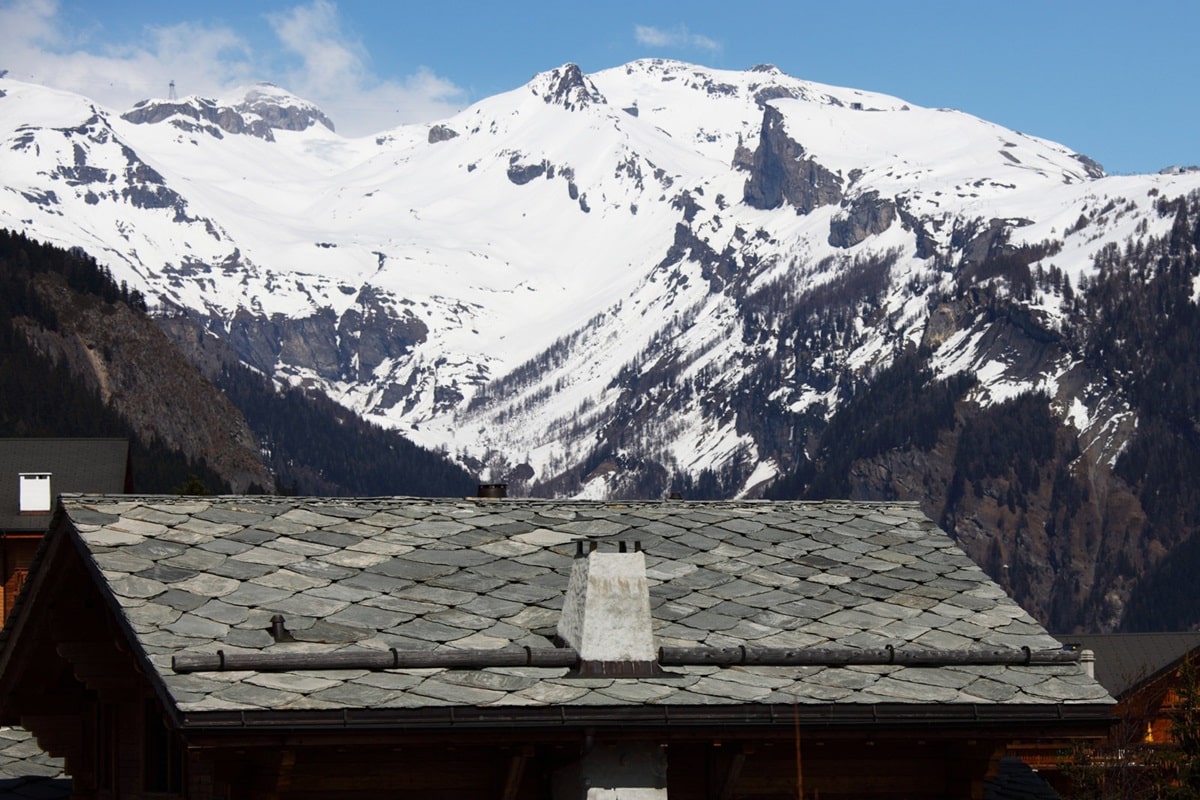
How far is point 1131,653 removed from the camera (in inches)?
4043

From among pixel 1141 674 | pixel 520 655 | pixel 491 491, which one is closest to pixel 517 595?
pixel 520 655

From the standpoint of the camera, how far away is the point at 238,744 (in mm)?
15031

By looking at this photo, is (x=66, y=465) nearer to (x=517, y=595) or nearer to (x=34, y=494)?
(x=34, y=494)

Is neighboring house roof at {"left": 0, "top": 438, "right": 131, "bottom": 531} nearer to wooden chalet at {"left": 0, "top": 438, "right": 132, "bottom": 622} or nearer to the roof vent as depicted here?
wooden chalet at {"left": 0, "top": 438, "right": 132, "bottom": 622}

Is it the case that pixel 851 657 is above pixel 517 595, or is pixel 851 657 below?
below

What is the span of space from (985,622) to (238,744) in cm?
652

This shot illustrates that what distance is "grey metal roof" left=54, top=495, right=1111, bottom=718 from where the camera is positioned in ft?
51.9

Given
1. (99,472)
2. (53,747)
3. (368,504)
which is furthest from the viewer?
(99,472)

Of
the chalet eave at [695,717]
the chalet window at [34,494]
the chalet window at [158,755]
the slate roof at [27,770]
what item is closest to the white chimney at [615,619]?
the chalet eave at [695,717]

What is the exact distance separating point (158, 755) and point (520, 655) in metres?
3.95

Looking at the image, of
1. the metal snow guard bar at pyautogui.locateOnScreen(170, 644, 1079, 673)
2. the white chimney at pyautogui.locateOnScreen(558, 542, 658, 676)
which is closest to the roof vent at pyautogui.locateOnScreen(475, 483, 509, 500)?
the white chimney at pyautogui.locateOnScreen(558, 542, 658, 676)

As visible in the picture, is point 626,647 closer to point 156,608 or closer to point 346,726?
point 346,726

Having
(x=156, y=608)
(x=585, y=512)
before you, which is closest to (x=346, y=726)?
(x=156, y=608)

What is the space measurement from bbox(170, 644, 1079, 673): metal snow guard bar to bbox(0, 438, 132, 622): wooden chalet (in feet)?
242
